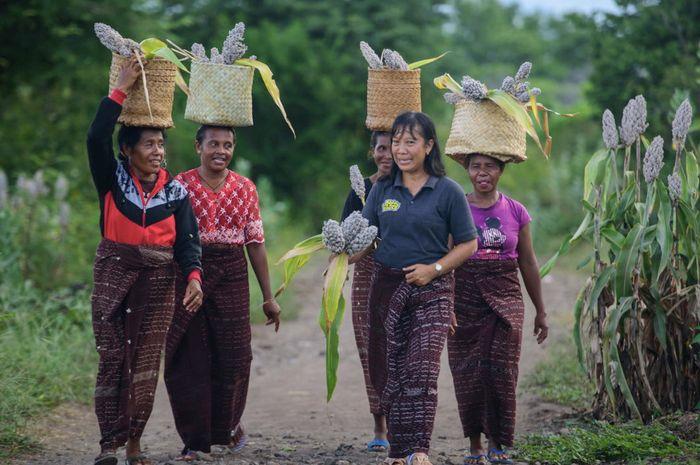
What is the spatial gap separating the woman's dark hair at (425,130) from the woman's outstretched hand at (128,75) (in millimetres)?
1289

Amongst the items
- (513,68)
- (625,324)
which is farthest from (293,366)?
(513,68)

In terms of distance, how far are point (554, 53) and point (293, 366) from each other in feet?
95.0

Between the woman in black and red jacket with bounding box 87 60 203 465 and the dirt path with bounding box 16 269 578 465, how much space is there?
20.2 inches

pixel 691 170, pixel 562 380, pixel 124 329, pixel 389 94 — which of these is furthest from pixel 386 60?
pixel 562 380

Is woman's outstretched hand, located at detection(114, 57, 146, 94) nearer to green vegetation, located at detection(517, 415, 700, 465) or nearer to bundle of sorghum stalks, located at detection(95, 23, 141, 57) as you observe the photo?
bundle of sorghum stalks, located at detection(95, 23, 141, 57)

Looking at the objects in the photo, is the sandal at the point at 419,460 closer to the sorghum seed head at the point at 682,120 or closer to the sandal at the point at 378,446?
the sandal at the point at 378,446

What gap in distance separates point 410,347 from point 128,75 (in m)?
1.90

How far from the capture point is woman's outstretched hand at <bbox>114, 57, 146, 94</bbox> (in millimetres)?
5125

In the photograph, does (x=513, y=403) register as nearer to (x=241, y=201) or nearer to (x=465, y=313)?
(x=465, y=313)

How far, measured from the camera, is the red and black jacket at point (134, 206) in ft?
16.8

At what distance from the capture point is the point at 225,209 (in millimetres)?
5723

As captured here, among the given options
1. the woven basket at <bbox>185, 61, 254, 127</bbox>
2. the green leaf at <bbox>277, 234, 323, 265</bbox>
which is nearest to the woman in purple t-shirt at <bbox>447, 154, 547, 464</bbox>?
the green leaf at <bbox>277, 234, 323, 265</bbox>

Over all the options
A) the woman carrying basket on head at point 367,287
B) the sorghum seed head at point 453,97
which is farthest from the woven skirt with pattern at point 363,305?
the sorghum seed head at point 453,97

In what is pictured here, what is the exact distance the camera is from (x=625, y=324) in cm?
583
